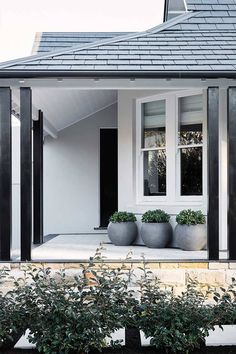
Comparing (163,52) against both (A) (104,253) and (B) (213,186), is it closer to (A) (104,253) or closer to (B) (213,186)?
(B) (213,186)

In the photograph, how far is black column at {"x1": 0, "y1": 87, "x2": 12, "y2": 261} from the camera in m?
6.34

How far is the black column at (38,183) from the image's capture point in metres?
9.06

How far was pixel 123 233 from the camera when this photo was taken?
823 centimetres

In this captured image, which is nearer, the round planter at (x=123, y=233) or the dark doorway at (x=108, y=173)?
the round planter at (x=123, y=233)

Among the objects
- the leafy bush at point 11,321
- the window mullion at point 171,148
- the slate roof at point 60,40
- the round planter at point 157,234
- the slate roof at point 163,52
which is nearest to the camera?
the leafy bush at point 11,321

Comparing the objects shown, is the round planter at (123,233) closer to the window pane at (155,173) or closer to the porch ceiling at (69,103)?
the window pane at (155,173)

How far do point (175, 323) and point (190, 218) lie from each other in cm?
350

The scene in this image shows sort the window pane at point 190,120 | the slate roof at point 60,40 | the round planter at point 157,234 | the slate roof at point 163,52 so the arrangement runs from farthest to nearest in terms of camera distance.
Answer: the slate roof at point 60,40
the window pane at point 190,120
the round planter at point 157,234
the slate roof at point 163,52

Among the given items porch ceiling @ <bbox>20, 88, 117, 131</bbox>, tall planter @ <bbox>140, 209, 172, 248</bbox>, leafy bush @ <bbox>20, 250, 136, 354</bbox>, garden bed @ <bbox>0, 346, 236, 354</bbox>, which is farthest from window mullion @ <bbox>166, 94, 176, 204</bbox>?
garden bed @ <bbox>0, 346, 236, 354</bbox>

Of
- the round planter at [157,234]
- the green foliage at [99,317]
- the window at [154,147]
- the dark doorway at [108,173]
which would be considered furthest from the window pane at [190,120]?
the green foliage at [99,317]

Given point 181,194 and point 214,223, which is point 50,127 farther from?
point 214,223

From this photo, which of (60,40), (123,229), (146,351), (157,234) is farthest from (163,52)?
(60,40)

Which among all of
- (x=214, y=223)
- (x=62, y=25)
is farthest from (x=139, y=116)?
(x=62, y=25)

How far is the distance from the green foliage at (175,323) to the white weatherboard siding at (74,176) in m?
7.26
